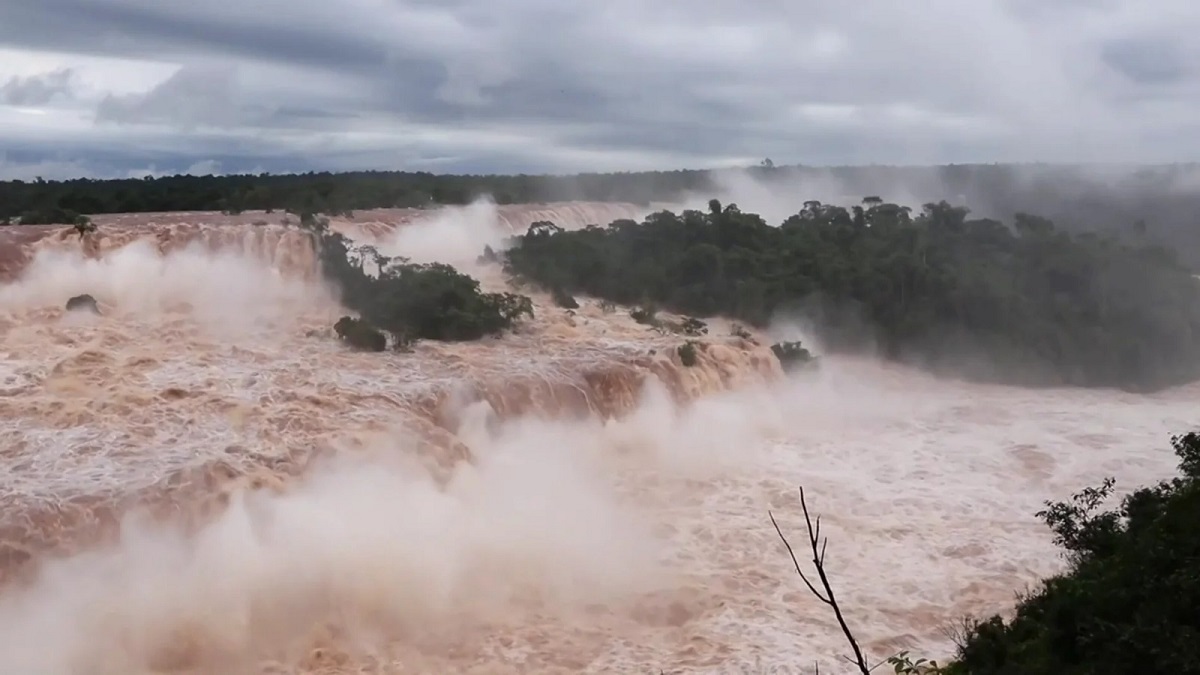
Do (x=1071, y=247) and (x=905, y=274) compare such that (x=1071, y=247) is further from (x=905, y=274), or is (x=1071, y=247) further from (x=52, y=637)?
(x=52, y=637)

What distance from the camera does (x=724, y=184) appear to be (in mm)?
55875

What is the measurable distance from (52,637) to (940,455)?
13674 millimetres

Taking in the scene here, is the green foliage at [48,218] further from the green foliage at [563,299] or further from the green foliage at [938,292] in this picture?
the green foliage at [563,299]

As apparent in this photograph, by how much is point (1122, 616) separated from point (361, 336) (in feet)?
46.2

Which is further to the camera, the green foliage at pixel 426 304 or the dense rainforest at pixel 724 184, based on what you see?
the dense rainforest at pixel 724 184

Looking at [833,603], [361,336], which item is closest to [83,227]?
[361,336]

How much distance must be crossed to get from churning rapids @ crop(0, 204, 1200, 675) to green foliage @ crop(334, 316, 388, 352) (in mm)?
506

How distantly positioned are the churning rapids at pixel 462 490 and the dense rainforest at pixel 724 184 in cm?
1445

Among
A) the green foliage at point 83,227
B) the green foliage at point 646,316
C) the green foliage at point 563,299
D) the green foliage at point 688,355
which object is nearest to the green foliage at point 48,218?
the green foliage at point 83,227

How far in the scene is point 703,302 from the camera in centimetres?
2619

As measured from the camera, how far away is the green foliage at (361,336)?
59.8 ft

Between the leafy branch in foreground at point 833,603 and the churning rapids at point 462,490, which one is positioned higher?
the leafy branch in foreground at point 833,603

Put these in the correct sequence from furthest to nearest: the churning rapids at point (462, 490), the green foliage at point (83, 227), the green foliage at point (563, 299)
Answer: the green foliage at point (563, 299) → the green foliage at point (83, 227) → the churning rapids at point (462, 490)

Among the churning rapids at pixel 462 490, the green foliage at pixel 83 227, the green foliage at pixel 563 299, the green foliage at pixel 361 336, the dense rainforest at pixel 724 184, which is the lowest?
the churning rapids at pixel 462 490
